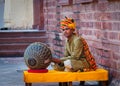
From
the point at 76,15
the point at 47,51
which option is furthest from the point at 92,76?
the point at 76,15

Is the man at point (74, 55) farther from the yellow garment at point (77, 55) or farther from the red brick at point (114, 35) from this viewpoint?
the red brick at point (114, 35)

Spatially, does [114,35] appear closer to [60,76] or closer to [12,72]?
[60,76]

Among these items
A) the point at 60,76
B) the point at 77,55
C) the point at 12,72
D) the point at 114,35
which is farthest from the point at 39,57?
the point at 12,72

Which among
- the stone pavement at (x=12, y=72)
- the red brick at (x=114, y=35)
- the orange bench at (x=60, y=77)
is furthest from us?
the stone pavement at (x=12, y=72)

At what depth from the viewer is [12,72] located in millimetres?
10164

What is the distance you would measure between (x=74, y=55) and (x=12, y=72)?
3.37 m

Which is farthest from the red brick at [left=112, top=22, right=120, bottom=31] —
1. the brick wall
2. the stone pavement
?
the stone pavement

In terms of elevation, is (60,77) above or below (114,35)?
below

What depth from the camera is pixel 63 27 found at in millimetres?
7199

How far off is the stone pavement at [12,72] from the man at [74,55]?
0.85 m

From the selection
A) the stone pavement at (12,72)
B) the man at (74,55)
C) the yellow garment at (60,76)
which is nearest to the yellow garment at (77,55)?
the man at (74,55)

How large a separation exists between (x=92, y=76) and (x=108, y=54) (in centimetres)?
68

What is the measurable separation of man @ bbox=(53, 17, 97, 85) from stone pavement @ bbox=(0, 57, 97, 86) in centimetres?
85

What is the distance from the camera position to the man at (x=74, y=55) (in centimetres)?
707
